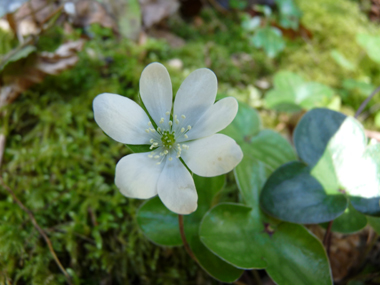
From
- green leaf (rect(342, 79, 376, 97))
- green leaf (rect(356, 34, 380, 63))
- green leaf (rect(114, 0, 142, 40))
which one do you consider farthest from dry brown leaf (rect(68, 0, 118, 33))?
green leaf (rect(356, 34, 380, 63))

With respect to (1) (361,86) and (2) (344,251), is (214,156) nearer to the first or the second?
(2) (344,251)

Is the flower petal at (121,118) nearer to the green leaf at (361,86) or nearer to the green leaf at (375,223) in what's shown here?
the green leaf at (375,223)

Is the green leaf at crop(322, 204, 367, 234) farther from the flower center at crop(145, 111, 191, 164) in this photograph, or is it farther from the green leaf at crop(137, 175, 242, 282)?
the flower center at crop(145, 111, 191, 164)

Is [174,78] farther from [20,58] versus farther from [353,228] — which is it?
[353,228]

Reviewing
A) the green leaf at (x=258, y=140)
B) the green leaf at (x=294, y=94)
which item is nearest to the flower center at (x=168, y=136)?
the green leaf at (x=258, y=140)

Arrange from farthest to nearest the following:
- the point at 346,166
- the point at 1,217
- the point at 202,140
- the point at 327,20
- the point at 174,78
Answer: the point at 327,20, the point at 174,78, the point at 1,217, the point at 346,166, the point at 202,140

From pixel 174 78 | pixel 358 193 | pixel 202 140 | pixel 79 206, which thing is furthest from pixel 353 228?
pixel 174 78

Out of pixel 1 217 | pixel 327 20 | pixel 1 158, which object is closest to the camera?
pixel 1 217
